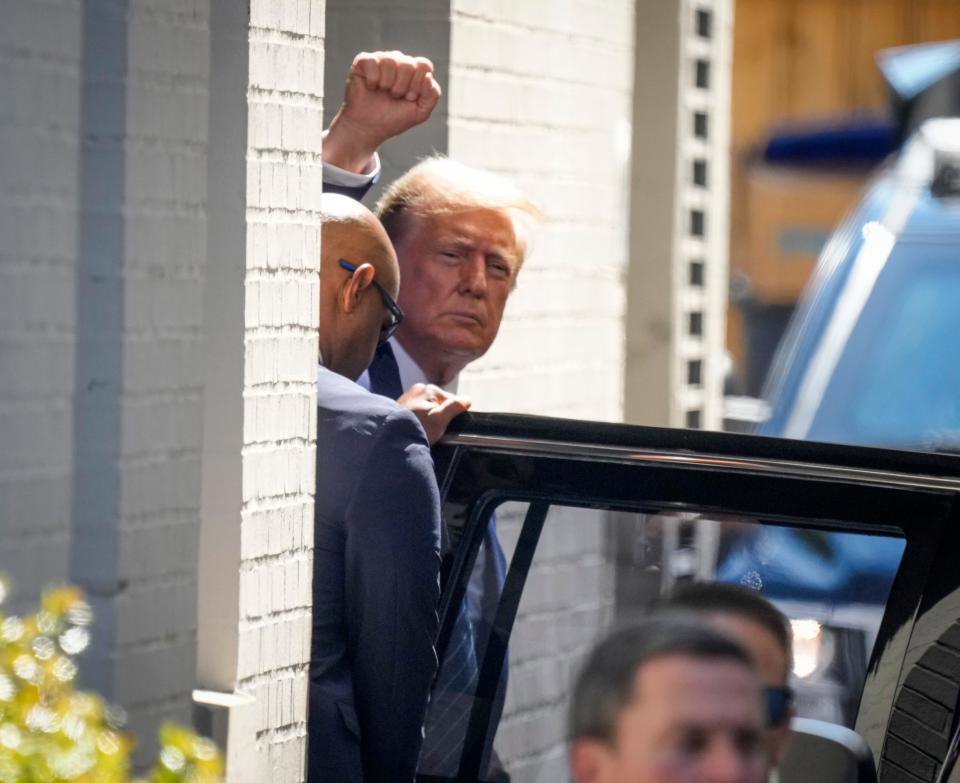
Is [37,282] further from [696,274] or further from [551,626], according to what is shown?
[696,274]

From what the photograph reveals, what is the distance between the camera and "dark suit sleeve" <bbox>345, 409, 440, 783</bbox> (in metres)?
2.83

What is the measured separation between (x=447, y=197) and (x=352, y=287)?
75 centimetres

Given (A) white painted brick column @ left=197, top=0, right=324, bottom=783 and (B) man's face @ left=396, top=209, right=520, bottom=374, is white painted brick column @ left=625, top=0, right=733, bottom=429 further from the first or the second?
(A) white painted brick column @ left=197, top=0, right=324, bottom=783

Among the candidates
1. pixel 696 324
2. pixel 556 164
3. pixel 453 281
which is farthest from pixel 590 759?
pixel 696 324

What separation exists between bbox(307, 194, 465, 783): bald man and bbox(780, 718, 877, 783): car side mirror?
59 cm

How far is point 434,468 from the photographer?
9.77ft

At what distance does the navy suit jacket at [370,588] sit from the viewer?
9.31 ft

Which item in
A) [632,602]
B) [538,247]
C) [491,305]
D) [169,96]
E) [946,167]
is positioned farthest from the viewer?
[946,167]

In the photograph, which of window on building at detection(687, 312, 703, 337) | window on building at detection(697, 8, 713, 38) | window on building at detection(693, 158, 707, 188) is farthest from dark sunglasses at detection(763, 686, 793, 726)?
window on building at detection(697, 8, 713, 38)

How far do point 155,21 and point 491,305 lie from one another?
126 cm

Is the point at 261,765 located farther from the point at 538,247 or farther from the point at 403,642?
the point at 538,247

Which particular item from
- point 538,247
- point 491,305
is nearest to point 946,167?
point 538,247

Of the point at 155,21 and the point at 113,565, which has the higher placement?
the point at 155,21

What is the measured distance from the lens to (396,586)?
9.33 feet
